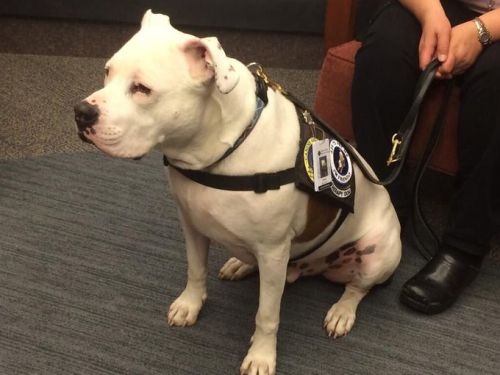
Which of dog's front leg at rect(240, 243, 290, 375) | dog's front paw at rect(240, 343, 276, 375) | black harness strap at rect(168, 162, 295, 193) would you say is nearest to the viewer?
black harness strap at rect(168, 162, 295, 193)

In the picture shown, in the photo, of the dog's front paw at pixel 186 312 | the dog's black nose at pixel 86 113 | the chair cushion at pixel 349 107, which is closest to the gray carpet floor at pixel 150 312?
the dog's front paw at pixel 186 312

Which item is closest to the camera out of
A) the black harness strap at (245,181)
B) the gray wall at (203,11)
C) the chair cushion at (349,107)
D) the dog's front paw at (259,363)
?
the black harness strap at (245,181)

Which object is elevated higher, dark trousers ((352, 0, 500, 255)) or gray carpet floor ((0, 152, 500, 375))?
dark trousers ((352, 0, 500, 255))

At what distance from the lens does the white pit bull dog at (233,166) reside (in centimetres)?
92

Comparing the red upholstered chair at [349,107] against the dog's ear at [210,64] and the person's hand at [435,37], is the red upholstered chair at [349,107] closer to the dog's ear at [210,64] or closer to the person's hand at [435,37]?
the person's hand at [435,37]

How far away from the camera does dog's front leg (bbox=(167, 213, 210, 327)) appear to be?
134 cm

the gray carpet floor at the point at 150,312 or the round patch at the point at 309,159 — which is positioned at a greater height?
the round patch at the point at 309,159

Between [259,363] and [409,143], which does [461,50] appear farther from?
[259,363]

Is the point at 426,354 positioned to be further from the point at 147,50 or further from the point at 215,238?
the point at 147,50

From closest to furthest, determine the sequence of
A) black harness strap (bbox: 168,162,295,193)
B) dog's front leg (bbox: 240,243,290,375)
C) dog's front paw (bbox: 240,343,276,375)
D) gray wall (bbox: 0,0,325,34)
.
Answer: black harness strap (bbox: 168,162,295,193), dog's front leg (bbox: 240,243,290,375), dog's front paw (bbox: 240,343,276,375), gray wall (bbox: 0,0,325,34)

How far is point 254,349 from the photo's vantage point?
4.31 feet

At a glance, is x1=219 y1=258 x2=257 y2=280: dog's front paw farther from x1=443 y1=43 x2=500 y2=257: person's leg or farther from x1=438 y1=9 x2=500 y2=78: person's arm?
x1=438 y1=9 x2=500 y2=78: person's arm

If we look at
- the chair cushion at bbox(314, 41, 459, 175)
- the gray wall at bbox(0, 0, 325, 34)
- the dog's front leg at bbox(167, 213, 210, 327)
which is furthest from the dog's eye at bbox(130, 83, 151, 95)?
the gray wall at bbox(0, 0, 325, 34)

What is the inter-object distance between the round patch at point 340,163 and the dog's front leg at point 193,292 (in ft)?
1.12
